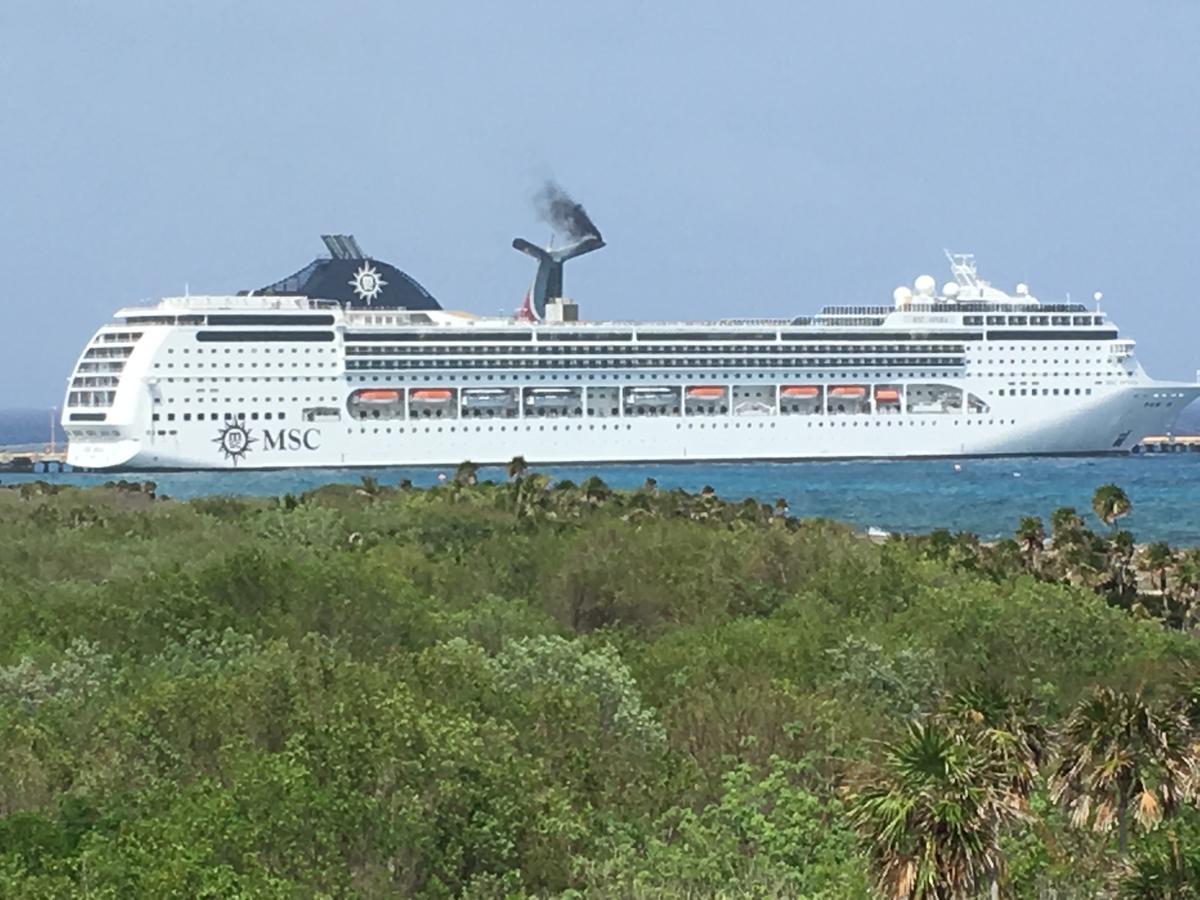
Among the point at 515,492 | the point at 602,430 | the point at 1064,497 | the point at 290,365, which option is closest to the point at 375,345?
the point at 290,365

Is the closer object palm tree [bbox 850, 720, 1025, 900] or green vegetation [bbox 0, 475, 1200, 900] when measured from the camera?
palm tree [bbox 850, 720, 1025, 900]

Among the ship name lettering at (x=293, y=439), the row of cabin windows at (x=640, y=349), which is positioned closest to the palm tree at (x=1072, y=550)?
the ship name lettering at (x=293, y=439)

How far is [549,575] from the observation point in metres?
34.1

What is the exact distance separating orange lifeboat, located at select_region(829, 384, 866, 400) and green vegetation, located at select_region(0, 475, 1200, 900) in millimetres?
58071

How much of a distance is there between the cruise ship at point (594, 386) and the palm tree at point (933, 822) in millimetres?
74824

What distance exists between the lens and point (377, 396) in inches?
3469

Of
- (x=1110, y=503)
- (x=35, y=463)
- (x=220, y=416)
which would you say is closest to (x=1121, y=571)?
(x=1110, y=503)

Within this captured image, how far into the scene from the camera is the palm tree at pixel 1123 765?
14336 millimetres

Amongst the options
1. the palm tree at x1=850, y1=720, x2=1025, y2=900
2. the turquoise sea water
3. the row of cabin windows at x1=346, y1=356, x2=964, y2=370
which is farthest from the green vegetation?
the row of cabin windows at x1=346, y1=356, x2=964, y2=370

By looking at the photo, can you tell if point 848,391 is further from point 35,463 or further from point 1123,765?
point 1123,765

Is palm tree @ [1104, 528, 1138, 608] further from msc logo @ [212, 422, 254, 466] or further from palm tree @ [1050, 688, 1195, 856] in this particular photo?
msc logo @ [212, 422, 254, 466]

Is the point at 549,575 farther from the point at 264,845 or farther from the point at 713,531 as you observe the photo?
the point at 264,845

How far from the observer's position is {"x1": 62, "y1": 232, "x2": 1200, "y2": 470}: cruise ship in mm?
85812

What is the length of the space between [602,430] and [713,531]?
5072cm
